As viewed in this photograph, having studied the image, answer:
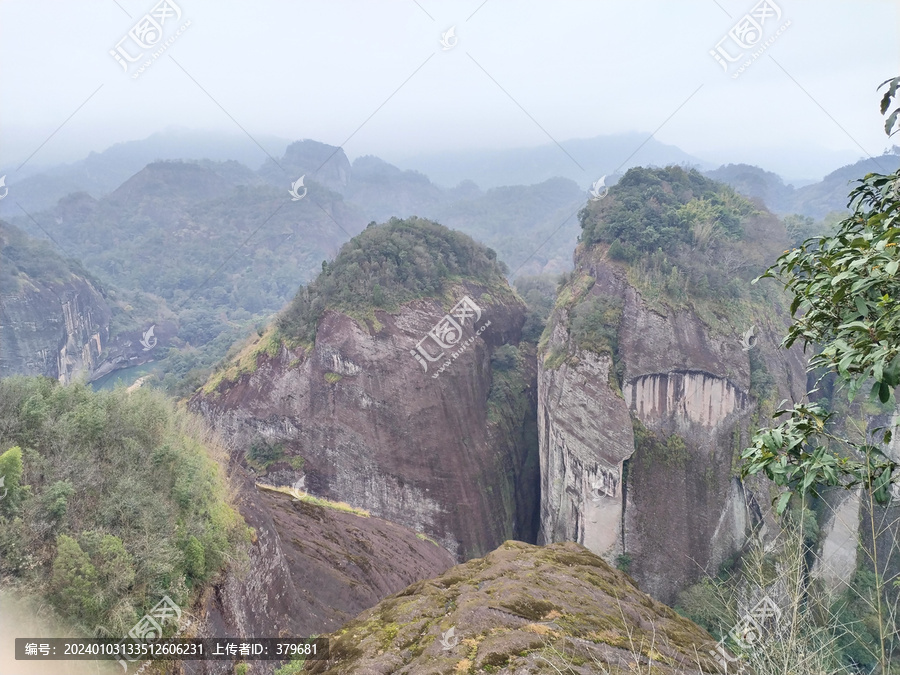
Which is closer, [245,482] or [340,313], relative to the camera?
[245,482]

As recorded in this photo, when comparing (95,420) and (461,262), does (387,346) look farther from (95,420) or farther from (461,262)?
(95,420)

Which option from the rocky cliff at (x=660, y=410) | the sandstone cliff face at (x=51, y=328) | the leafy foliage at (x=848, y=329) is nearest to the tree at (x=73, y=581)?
the leafy foliage at (x=848, y=329)

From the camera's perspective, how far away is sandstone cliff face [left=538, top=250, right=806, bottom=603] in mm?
20703

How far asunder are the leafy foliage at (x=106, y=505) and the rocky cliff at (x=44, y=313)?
4873 cm

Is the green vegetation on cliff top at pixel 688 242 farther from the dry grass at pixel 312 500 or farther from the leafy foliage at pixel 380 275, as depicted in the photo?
the dry grass at pixel 312 500

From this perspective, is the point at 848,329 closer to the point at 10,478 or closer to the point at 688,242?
the point at 10,478

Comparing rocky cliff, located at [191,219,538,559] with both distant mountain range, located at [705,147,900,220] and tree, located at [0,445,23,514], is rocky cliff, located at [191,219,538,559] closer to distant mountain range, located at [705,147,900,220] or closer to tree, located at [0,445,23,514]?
tree, located at [0,445,23,514]

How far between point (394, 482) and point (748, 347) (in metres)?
18.0

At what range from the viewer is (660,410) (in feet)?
69.7

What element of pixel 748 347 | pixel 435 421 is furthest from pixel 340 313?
pixel 748 347

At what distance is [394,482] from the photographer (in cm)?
2412

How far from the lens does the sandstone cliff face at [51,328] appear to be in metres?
49.6

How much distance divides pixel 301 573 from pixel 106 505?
19.7 ft

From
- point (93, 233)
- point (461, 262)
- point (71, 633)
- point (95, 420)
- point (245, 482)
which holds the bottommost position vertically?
point (71, 633)
